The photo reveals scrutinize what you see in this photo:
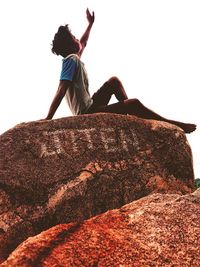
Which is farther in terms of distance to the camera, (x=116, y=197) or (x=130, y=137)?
(x=130, y=137)

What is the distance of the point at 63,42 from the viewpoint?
706cm

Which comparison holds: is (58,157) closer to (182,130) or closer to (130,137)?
(130,137)

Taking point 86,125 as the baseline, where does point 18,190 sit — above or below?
below

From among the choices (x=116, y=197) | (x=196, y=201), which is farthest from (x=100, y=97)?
(x=196, y=201)

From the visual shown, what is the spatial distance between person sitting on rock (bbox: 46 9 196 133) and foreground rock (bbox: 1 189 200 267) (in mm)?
3426

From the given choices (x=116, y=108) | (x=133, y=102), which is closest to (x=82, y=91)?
(x=116, y=108)

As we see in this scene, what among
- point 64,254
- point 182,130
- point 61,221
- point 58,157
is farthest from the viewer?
point 182,130

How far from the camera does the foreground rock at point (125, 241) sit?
290cm

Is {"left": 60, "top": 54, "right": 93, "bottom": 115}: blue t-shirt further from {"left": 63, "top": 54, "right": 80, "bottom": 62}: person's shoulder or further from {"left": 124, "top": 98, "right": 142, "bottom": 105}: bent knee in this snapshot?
{"left": 124, "top": 98, "right": 142, "bottom": 105}: bent knee

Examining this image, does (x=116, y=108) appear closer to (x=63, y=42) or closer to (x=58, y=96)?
(x=58, y=96)

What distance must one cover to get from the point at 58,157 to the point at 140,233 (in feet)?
8.43

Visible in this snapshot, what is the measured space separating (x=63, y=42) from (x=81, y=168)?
2611 mm

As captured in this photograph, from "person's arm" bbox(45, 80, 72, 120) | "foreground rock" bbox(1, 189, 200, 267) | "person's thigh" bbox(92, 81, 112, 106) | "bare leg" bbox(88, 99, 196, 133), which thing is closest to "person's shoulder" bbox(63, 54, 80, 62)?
"person's arm" bbox(45, 80, 72, 120)

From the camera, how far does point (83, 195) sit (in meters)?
5.35
